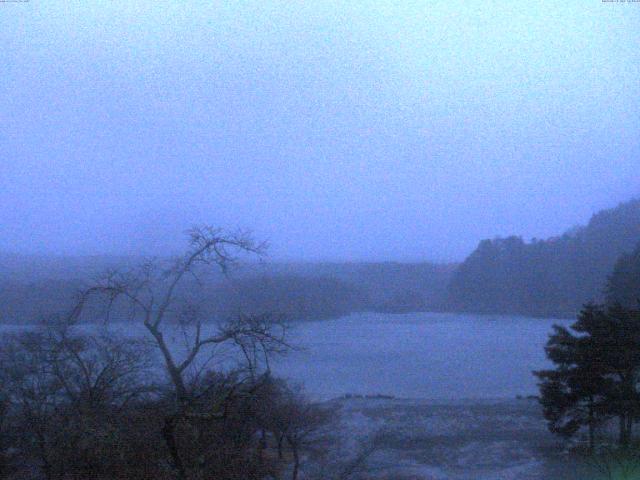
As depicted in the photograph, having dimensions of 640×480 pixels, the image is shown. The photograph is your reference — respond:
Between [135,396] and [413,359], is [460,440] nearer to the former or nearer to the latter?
[413,359]

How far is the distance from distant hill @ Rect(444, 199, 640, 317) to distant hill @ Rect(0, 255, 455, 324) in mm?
3946

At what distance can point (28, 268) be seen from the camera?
51.0 feet

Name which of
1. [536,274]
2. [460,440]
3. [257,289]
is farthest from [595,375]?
[536,274]

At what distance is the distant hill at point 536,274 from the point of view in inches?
1098

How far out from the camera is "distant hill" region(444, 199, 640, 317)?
27.9 meters

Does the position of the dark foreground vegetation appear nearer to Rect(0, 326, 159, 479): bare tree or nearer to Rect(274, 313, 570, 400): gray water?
Rect(0, 326, 159, 479): bare tree

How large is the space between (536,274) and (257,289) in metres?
20.1

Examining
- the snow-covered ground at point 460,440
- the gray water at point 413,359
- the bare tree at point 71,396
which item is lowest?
the snow-covered ground at point 460,440

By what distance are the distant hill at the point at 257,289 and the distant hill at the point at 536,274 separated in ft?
12.9

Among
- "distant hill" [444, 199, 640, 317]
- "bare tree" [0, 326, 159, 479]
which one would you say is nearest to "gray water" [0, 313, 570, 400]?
"distant hill" [444, 199, 640, 317]

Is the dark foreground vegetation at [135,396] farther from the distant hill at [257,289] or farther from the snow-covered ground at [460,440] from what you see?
the snow-covered ground at [460,440]

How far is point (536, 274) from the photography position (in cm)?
2925

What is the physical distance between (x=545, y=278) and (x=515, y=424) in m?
16.5

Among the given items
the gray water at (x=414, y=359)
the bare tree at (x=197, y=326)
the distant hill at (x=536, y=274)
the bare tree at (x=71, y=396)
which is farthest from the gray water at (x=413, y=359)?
the bare tree at (x=197, y=326)
